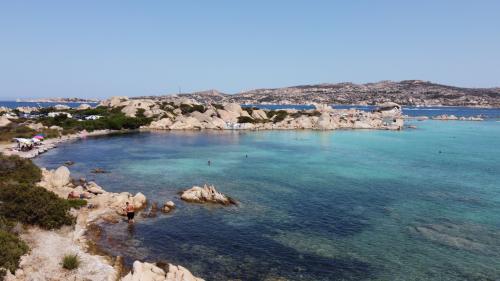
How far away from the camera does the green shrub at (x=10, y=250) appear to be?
1803 centimetres

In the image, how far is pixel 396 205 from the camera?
1469 inches

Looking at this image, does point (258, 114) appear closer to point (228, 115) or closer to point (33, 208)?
point (228, 115)

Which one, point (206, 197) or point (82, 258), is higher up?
point (82, 258)

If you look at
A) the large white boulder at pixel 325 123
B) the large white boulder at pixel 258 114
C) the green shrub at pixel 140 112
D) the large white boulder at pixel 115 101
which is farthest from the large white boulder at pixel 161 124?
the large white boulder at pixel 325 123

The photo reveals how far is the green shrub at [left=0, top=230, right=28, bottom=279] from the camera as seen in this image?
59.2ft

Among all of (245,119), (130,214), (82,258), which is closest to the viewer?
(82,258)

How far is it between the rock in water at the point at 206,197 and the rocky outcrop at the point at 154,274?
17.4 m

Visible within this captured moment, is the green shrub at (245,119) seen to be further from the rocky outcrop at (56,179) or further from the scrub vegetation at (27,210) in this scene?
the scrub vegetation at (27,210)

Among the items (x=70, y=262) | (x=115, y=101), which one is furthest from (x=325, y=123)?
(x=70, y=262)

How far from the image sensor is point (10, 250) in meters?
18.9

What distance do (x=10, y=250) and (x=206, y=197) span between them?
2019 cm

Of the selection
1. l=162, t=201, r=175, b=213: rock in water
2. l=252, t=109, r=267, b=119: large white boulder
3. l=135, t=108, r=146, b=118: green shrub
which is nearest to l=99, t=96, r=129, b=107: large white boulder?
l=135, t=108, r=146, b=118: green shrub

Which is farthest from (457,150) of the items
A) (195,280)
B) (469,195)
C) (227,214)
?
(195,280)

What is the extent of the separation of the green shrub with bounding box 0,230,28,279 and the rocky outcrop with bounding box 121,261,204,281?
17.9ft
